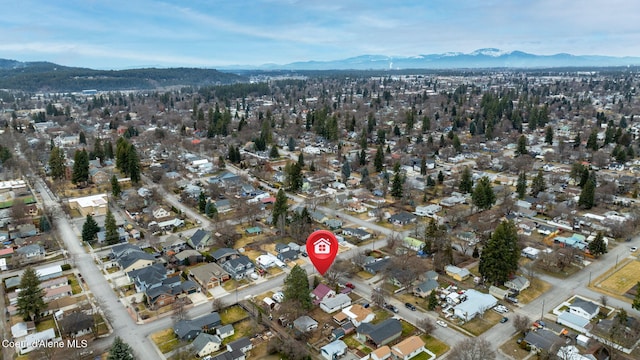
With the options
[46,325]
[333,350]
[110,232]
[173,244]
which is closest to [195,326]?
[333,350]

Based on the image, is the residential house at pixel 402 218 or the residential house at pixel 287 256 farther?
the residential house at pixel 402 218

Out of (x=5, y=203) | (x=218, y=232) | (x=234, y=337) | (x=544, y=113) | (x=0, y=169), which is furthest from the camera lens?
(x=544, y=113)

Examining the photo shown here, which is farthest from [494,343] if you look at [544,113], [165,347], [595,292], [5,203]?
[544,113]

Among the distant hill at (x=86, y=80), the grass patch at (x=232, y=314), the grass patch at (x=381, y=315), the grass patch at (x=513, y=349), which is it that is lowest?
the grass patch at (x=232, y=314)

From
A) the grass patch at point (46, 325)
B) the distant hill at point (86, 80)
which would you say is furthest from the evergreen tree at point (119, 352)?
the distant hill at point (86, 80)

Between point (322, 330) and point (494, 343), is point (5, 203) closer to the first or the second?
point (322, 330)

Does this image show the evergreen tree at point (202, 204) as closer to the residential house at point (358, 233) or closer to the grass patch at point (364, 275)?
the residential house at point (358, 233)

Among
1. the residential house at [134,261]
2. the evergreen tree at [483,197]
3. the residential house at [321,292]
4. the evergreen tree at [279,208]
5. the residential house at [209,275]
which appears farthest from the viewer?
the evergreen tree at [483,197]

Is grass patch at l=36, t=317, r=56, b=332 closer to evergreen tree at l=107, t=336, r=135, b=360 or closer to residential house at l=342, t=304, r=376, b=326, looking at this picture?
evergreen tree at l=107, t=336, r=135, b=360
